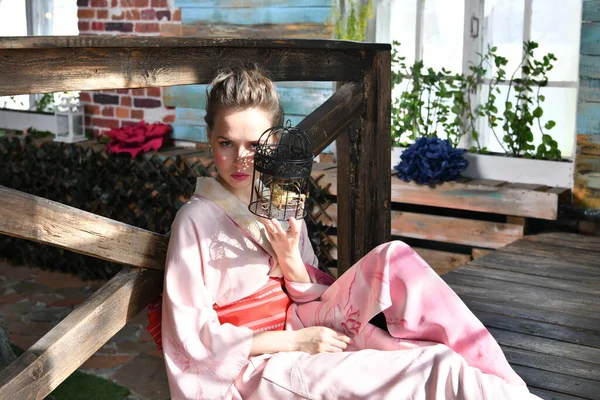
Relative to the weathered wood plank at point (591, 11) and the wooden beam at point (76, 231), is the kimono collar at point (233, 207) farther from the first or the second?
the weathered wood plank at point (591, 11)

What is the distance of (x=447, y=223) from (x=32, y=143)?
2.98 metres

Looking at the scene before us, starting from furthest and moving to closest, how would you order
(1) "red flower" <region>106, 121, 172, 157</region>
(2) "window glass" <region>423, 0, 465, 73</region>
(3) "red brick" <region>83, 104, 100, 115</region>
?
(3) "red brick" <region>83, 104, 100, 115</region> < (1) "red flower" <region>106, 121, 172, 157</region> < (2) "window glass" <region>423, 0, 465, 73</region>

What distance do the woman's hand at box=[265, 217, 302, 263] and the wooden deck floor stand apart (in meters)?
0.80

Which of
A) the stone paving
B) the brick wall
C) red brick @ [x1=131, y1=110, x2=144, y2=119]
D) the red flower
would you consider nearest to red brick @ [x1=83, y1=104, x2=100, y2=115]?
the brick wall

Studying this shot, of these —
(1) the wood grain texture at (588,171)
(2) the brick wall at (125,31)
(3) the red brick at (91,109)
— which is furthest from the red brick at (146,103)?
(1) the wood grain texture at (588,171)

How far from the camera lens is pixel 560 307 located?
9.78 ft

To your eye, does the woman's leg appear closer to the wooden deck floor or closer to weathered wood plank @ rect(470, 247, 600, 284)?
the wooden deck floor

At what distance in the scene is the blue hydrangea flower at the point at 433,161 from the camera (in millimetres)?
4117

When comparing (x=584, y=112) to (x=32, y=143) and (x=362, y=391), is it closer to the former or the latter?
(x=362, y=391)

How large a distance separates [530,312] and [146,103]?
3.09 metres

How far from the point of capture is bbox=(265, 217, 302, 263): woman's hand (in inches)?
75.4

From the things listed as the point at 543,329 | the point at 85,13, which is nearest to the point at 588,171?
the point at 543,329

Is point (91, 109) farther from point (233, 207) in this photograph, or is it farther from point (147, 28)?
point (233, 207)

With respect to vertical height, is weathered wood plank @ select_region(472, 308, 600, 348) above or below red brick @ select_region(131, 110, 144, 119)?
below
